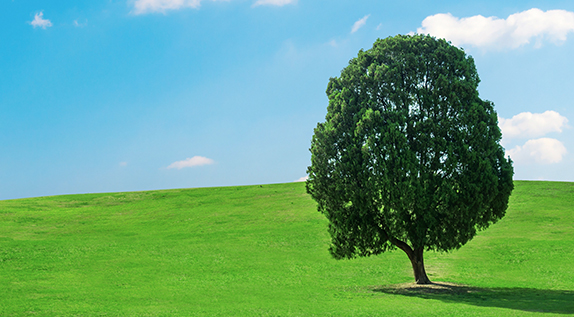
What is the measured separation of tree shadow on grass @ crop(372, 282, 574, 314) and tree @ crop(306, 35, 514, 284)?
1843 mm

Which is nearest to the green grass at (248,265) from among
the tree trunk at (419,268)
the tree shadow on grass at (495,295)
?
the tree shadow on grass at (495,295)

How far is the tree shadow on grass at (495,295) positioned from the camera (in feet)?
71.5

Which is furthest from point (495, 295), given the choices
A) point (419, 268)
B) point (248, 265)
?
point (248, 265)

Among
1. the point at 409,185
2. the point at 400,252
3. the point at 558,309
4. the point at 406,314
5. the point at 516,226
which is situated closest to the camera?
the point at 406,314

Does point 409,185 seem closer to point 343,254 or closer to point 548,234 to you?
point 343,254

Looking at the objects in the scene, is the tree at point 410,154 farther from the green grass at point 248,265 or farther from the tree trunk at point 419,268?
the green grass at point 248,265

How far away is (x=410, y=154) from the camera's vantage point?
81.2 feet

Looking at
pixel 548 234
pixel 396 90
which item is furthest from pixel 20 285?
pixel 548 234

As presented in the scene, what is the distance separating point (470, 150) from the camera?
2544cm

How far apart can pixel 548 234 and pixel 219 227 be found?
1259 inches

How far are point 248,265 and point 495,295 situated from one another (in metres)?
16.9

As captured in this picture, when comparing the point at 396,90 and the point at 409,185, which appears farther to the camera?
the point at 396,90

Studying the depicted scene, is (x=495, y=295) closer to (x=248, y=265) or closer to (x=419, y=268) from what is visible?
(x=419, y=268)

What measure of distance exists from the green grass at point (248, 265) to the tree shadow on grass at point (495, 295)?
0.33ft
